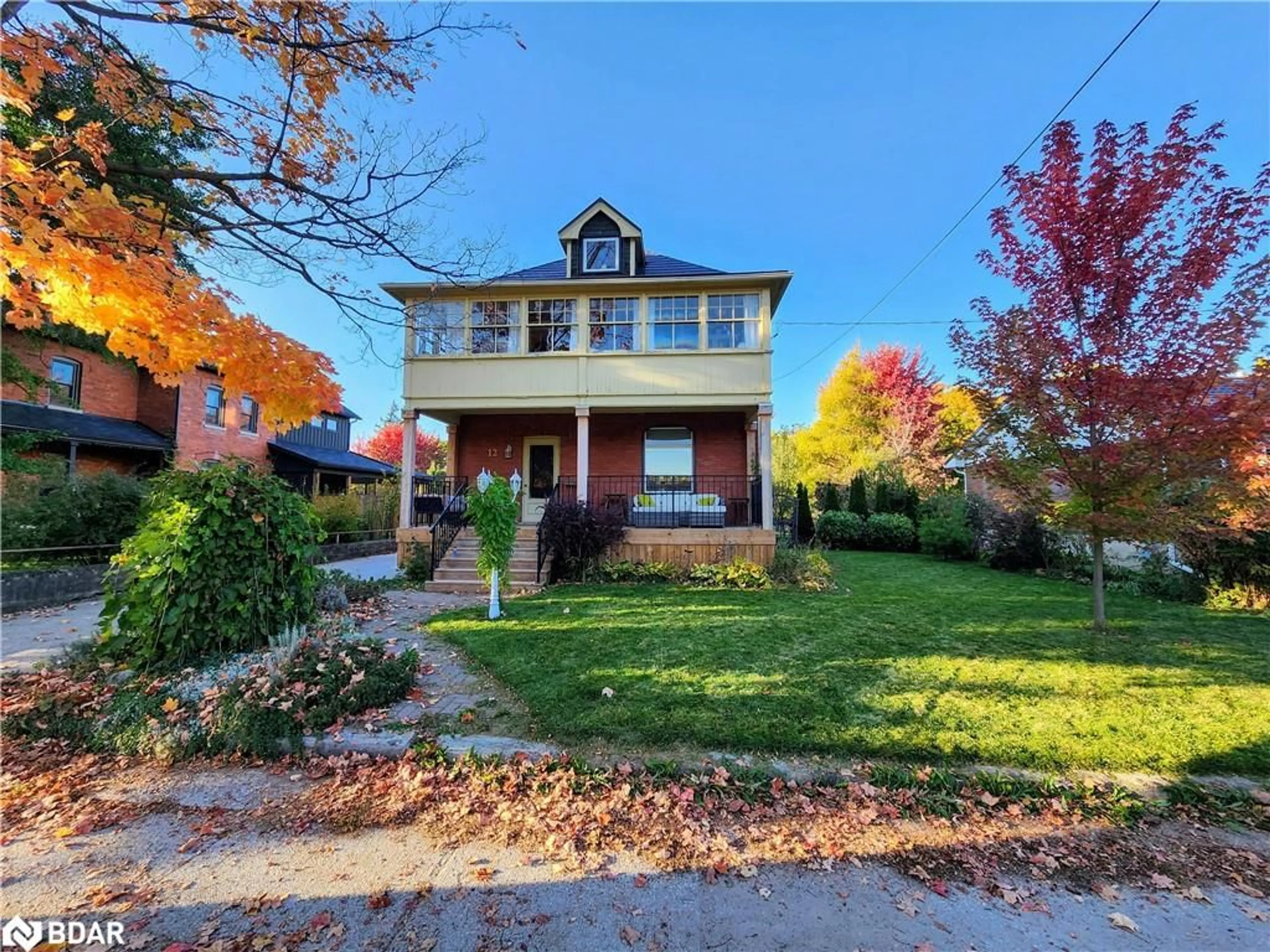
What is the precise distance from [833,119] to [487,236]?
25.3 feet

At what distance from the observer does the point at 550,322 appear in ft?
41.3

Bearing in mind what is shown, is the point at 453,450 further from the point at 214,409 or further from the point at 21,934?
the point at 21,934

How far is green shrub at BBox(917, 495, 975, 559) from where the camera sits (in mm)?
15305

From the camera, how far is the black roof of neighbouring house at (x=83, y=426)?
13992 millimetres

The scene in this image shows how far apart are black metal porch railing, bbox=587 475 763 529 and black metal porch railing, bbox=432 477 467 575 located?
307cm

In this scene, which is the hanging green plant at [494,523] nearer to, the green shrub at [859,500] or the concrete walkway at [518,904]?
the concrete walkway at [518,904]

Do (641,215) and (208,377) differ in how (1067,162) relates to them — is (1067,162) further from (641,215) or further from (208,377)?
(208,377)

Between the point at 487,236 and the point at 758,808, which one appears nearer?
the point at 758,808

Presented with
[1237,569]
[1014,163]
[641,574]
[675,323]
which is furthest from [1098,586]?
[675,323]

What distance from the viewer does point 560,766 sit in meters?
3.24

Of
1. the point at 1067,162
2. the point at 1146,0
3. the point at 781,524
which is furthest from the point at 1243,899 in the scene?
the point at 781,524

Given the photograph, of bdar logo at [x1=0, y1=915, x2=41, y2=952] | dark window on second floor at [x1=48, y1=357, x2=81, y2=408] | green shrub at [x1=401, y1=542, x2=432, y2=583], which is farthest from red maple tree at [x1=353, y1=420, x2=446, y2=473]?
bdar logo at [x1=0, y1=915, x2=41, y2=952]

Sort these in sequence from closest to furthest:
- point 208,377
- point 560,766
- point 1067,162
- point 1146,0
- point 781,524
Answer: point 560,766 → point 1146,0 → point 1067,162 → point 781,524 → point 208,377

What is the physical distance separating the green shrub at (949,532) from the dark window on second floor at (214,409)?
2560cm
